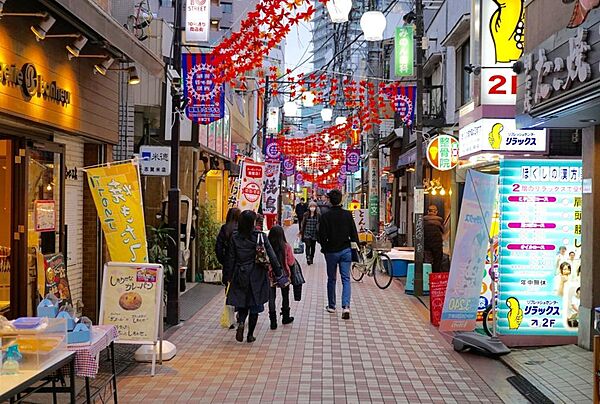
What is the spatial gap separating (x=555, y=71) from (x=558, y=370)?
12.3ft

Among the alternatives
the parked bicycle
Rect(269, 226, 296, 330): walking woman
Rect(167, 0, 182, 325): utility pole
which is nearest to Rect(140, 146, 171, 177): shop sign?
Rect(167, 0, 182, 325): utility pole

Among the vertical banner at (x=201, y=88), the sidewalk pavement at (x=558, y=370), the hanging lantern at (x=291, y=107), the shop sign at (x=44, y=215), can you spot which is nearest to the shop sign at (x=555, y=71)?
the sidewalk pavement at (x=558, y=370)

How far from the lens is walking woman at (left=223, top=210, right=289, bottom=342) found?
393 inches

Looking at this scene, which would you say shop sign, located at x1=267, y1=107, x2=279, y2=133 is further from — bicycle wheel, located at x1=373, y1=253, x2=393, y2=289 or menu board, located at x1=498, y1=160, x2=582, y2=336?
menu board, located at x1=498, y1=160, x2=582, y2=336

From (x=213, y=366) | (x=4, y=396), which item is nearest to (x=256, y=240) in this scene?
(x=213, y=366)

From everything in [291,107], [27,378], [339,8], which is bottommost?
[27,378]

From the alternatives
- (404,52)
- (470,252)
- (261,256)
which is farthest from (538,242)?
(404,52)

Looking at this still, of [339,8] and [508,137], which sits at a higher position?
[339,8]

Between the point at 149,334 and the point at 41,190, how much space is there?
2713 mm

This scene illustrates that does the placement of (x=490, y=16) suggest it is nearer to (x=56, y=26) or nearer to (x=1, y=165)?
(x=56, y=26)

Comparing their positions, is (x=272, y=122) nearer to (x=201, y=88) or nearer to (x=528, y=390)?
(x=201, y=88)

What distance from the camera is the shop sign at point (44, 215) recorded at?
905 cm

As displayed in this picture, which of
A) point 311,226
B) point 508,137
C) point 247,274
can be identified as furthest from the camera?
point 311,226

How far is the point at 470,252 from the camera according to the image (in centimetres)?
977
